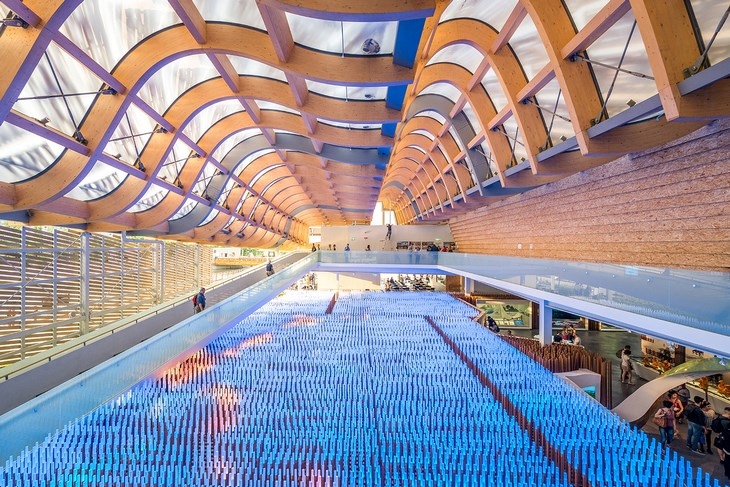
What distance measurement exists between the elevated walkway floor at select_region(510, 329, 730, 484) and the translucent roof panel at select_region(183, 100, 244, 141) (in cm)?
1477

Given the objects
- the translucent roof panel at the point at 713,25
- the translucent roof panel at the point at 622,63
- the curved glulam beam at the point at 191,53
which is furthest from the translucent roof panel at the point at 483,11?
the translucent roof panel at the point at 713,25

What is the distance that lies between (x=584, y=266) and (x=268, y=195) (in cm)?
2624

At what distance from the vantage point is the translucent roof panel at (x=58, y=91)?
9445 millimetres

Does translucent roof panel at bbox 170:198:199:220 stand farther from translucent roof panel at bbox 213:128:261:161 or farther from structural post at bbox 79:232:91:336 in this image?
structural post at bbox 79:232:91:336

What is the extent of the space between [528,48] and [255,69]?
7711mm

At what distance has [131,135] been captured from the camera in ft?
44.4

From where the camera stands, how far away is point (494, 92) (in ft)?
51.5

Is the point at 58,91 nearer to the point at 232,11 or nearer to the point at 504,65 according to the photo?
the point at 232,11

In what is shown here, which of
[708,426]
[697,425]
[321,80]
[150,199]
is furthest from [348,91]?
Result: [708,426]

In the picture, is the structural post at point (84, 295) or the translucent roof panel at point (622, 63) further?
the structural post at point (84, 295)

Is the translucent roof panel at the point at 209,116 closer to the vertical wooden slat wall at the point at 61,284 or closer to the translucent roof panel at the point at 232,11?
the vertical wooden slat wall at the point at 61,284

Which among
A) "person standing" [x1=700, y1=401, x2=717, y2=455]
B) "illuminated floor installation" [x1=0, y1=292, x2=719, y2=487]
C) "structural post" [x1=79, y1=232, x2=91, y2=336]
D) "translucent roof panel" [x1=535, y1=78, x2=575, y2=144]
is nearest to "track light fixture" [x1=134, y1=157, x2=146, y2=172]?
"structural post" [x1=79, y1=232, x2=91, y2=336]

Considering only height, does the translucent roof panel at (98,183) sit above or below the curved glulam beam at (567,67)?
below

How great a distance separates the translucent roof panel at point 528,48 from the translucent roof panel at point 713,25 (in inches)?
177
